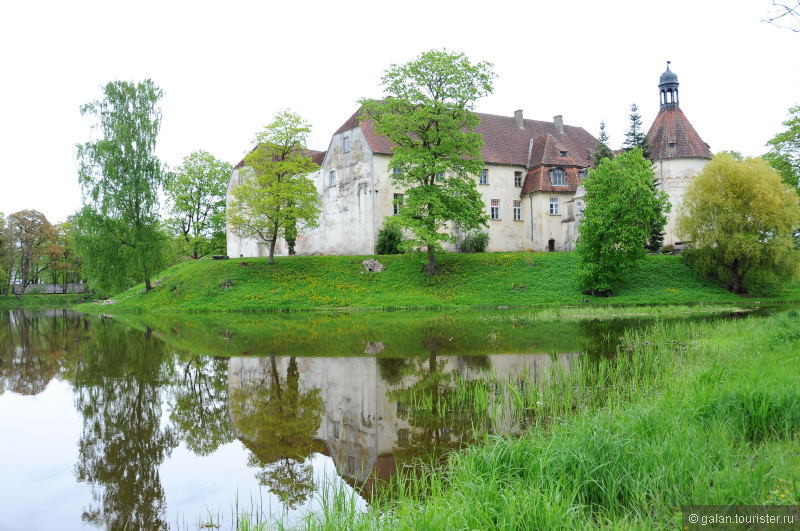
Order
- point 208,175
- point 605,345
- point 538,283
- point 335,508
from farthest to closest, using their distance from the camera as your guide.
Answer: point 208,175
point 538,283
point 605,345
point 335,508

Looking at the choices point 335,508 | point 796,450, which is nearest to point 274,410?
point 335,508

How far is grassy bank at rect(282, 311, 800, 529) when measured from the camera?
14.7 feet

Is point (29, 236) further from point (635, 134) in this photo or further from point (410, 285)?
point (635, 134)

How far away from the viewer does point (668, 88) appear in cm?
4738

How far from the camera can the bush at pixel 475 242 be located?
46031 millimetres

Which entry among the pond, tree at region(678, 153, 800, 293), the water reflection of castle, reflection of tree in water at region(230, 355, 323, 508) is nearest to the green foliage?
tree at region(678, 153, 800, 293)

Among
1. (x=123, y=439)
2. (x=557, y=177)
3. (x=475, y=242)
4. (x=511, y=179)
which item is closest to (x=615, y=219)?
(x=475, y=242)

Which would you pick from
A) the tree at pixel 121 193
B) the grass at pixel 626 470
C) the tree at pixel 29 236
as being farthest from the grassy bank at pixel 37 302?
the grass at pixel 626 470

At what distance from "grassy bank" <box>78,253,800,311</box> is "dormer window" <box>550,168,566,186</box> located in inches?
368

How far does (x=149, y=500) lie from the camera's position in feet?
21.5

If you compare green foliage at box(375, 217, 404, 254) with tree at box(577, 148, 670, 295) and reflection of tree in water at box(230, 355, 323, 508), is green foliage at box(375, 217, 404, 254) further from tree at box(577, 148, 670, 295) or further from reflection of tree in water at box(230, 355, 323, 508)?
reflection of tree in water at box(230, 355, 323, 508)

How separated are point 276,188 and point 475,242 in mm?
16148

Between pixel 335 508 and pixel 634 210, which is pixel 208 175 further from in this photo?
pixel 335 508

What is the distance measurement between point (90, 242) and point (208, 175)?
21957mm
